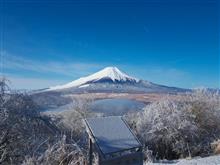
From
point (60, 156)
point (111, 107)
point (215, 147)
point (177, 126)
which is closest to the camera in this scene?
point (60, 156)

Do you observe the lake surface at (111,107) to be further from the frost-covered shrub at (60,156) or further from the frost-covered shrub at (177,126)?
the frost-covered shrub at (60,156)

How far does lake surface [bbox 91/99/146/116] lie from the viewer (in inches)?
669

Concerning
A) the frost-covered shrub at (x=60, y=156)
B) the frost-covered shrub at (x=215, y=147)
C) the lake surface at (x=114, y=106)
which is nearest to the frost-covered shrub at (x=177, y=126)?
the frost-covered shrub at (x=215, y=147)

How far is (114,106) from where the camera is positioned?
18.1 meters

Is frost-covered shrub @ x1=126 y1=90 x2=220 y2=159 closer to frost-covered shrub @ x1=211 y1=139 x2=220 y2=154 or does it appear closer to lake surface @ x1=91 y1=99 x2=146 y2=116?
frost-covered shrub @ x1=211 y1=139 x2=220 y2=154

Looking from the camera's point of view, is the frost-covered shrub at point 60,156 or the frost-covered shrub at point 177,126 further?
the frost-covered shrub at point 177,126

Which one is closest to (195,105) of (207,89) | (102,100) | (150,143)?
(207,89)

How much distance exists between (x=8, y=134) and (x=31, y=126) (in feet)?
4.58

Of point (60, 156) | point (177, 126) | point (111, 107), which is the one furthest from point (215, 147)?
point (60, 156)

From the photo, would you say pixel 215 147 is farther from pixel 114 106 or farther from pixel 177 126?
pixel 114 106

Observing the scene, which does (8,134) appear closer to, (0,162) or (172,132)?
(0,162)

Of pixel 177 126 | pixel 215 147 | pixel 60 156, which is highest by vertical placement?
pixel 177 126

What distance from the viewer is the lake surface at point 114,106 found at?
1699 centimetres

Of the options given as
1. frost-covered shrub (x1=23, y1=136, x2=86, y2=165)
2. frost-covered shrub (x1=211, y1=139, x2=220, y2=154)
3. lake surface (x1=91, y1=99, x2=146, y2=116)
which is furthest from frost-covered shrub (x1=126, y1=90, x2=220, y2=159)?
frost-covered shrub (x1=23, y1=136, x2=86, y2=165)
